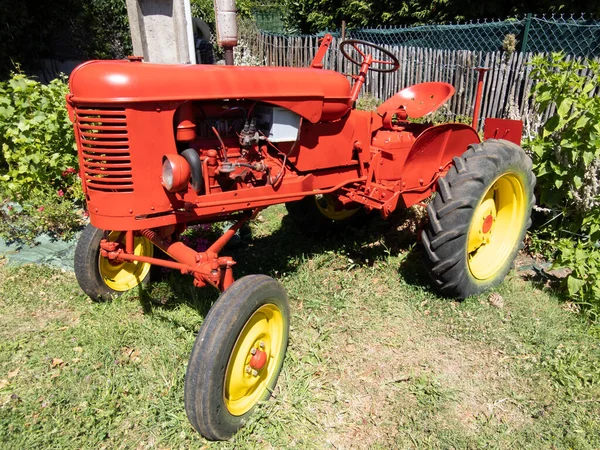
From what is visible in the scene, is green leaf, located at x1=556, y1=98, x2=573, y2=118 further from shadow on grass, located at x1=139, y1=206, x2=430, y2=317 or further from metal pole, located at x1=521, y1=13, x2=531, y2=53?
metal pole, located at x1=521, y1=13, x2=531, y2=53

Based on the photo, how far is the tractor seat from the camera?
3520mm

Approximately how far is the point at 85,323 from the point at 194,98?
1742 mm

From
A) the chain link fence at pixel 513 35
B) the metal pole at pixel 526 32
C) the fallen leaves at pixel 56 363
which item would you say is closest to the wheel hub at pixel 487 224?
the fallen leaves at pixel 56 363

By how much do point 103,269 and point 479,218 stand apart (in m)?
2.67

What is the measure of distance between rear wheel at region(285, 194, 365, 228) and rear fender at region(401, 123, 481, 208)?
0.74 m

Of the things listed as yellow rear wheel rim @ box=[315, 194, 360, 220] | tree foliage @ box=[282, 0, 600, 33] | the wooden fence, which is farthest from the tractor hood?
tree foliage @ box=[282, 0, 600, 33]

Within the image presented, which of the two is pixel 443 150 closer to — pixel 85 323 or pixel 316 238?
pixel 316 238

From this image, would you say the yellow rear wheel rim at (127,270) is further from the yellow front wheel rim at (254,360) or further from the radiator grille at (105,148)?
the yellow front wheel rim at (254,360)

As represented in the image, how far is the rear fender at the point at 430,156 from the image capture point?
3.26m

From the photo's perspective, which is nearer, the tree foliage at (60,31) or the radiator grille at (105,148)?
the radiator grille at (105,148)

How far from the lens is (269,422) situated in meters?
2.34

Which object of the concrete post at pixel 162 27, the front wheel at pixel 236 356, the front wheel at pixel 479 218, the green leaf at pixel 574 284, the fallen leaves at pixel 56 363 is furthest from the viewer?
the concrete post at pixel 162 27

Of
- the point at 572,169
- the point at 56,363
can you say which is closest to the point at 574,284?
the point at 572,169

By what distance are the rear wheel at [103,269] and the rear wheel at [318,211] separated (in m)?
1.34
